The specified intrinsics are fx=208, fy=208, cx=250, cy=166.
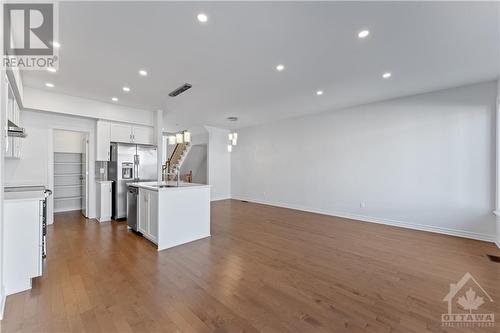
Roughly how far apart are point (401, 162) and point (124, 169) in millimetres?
6502

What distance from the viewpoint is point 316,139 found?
6.08 metres

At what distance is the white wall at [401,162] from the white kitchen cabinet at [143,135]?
3947 millimetres

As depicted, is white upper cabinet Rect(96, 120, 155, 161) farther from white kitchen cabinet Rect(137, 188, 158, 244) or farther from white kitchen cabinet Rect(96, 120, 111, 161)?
white kitchen cabinet Rect(137, 188, 158, 244)

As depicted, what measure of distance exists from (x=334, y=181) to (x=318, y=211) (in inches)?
39.5

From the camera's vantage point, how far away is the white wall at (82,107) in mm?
4176

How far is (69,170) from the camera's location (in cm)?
614

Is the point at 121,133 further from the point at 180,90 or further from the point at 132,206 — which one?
the point at 180,90

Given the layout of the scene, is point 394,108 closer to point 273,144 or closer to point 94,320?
point 273,144

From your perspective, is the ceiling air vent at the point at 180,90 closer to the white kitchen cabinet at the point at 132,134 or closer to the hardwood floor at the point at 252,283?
the white kitchen cabinet at the point at 132,134

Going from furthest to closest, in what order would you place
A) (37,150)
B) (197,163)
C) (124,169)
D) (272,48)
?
(197,163) < (124,169) < (37,150) < (272,48)

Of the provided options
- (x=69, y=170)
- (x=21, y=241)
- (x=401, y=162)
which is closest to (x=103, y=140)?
(x=69, y=170)

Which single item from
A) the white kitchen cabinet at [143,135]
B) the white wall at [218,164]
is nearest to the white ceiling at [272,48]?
the white kitchen cabinet at [143,135]

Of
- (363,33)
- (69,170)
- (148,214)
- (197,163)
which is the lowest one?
(148,214)

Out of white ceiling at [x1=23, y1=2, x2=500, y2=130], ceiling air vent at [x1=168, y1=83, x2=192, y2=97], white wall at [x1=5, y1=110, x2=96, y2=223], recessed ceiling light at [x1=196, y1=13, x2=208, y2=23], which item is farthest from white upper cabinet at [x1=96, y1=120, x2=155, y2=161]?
recessed ceiling light at [x1=196, y1=13, x2=208, y2=23]
